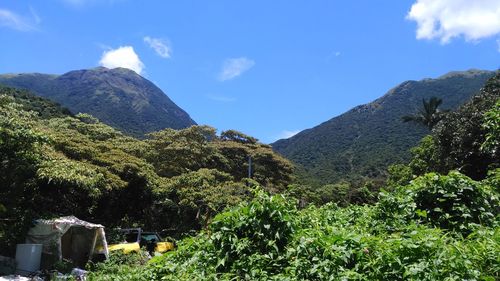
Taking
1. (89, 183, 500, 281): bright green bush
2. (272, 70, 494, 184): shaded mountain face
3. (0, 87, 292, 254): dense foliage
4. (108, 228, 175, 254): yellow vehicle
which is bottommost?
(108, 228, 175, 254): yellow vehicle

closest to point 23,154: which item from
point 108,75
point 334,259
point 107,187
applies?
point 107,187

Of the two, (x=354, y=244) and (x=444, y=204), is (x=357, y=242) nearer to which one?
(x=354, y=244)

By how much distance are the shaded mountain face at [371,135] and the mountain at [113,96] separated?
24.8 meters

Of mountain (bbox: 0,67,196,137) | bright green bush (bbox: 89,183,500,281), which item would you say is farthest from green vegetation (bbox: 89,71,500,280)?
mountain (bbox: 0,67,196,137)

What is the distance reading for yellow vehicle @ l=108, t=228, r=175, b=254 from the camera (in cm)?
1579

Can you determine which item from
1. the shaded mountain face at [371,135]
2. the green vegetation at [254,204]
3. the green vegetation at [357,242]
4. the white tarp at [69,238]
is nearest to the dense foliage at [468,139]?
the green vegetation at [254,204]

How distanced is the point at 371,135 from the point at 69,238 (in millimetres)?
51109

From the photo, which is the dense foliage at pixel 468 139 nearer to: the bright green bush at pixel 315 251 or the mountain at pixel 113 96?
the bright green bush at pixel 315 251

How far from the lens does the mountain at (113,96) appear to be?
8006cm

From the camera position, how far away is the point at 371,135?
2448 inches

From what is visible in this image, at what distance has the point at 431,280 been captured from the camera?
2836mm

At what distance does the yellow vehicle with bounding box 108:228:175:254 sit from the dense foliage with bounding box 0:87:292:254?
1.51m

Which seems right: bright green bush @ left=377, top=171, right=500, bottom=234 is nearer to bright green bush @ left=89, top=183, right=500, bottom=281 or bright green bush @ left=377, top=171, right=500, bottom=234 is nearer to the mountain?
bright green bush @ left=89, top=183, right=500, bottom=281

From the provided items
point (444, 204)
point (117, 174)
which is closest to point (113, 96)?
point (117, 174)
